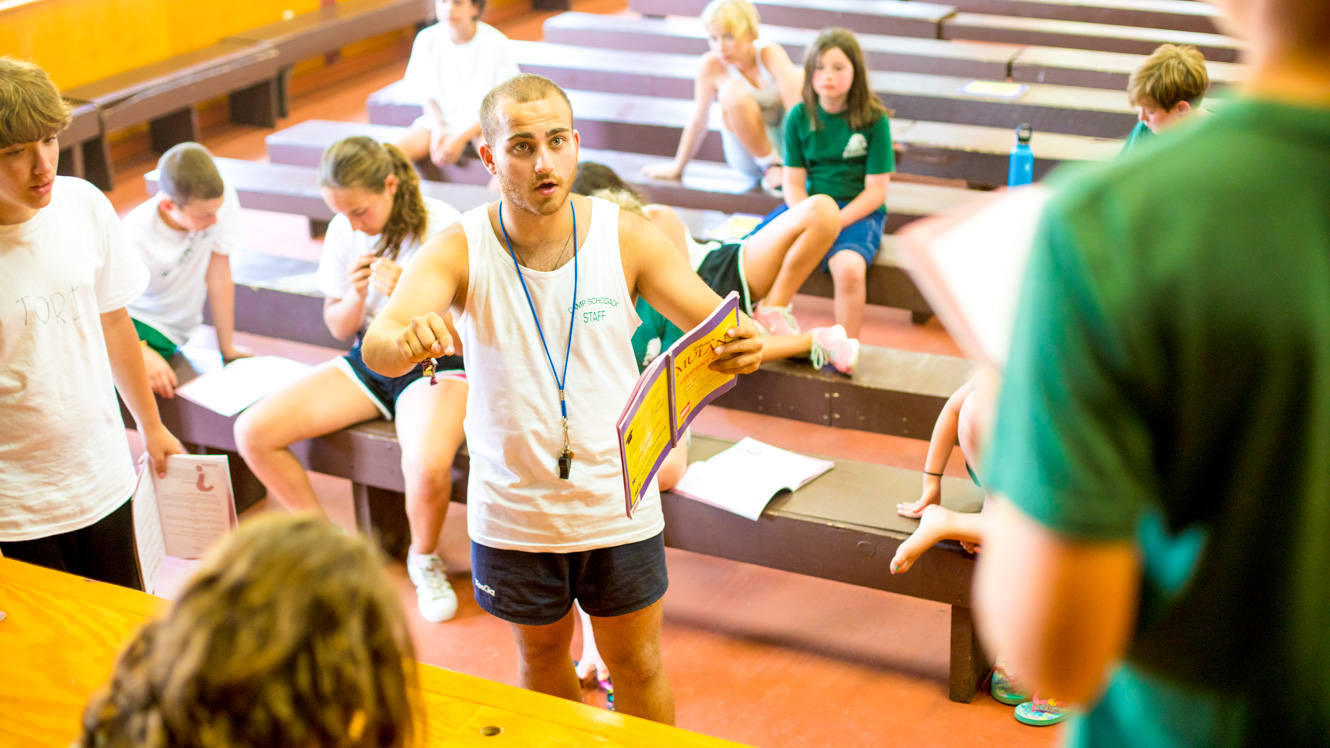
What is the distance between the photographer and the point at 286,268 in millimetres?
4512

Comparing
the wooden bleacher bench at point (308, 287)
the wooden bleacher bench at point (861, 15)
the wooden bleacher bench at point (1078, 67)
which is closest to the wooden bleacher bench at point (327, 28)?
the wooden bleacher bench at point (861, 15)

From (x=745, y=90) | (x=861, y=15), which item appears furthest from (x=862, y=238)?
(x=861, y=15)

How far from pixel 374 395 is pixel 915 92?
3788 millimetres

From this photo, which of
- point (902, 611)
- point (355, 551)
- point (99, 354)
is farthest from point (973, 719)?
point (355, 551)

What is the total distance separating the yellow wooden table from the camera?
1.66m

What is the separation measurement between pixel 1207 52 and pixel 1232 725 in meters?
6.86

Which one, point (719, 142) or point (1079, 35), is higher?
point (1079, 35)

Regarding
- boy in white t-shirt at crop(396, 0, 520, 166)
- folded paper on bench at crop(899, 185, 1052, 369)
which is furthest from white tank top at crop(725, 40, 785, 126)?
folded paper on bench at crop(899, 185, 1052, 369)

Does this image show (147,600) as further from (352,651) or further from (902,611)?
(902,611)

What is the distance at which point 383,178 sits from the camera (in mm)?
3320

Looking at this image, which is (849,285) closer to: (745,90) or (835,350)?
(835,350)

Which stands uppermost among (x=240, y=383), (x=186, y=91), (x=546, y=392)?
(x=186, y=91)

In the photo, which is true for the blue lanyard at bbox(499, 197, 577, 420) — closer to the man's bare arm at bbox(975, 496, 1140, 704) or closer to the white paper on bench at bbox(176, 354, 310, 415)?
the man's bare arm at bbox(975, 496, 1140, 704)

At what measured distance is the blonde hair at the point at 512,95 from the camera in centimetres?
206
